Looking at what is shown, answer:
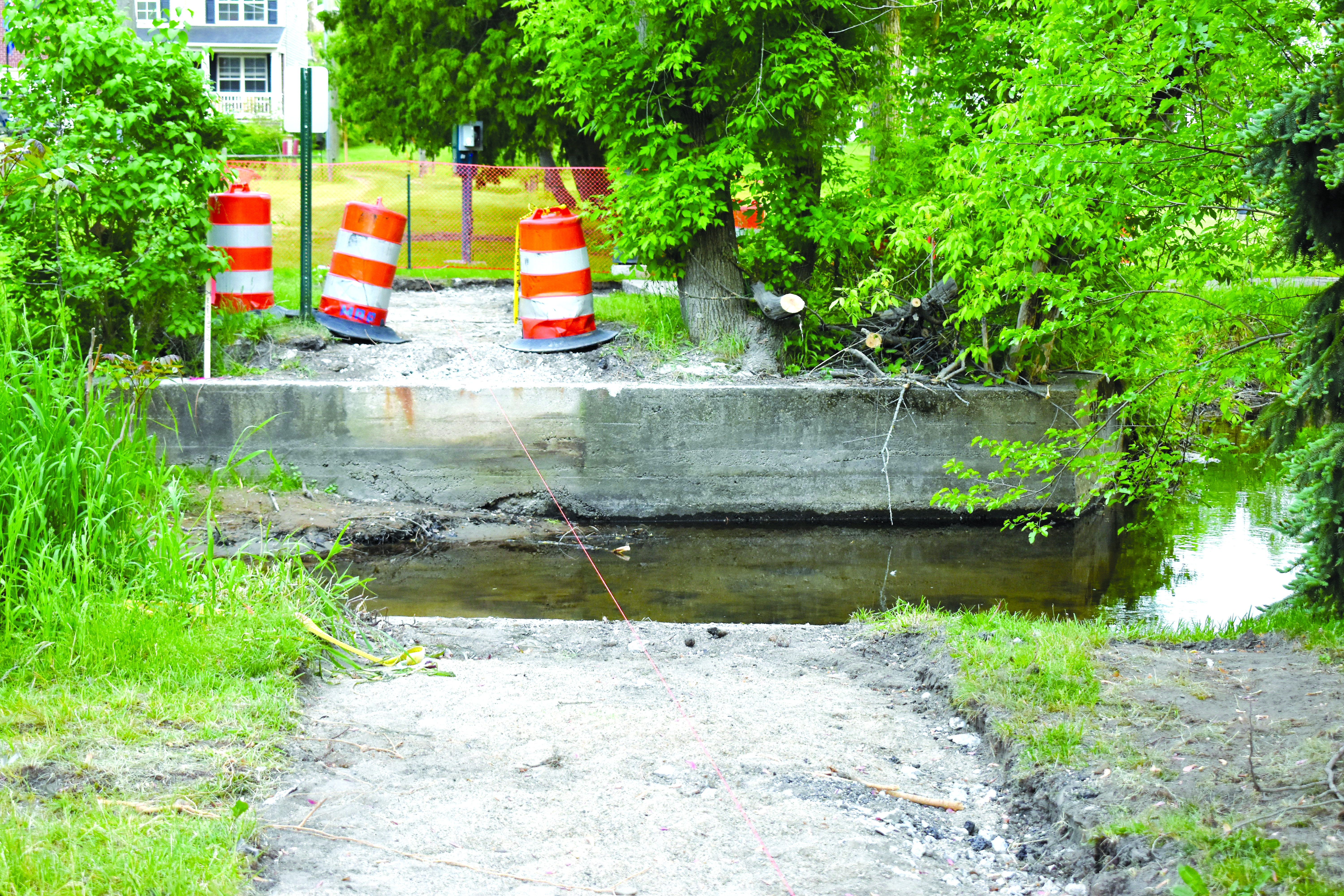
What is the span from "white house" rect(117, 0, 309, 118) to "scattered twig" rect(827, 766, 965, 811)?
37183 mm

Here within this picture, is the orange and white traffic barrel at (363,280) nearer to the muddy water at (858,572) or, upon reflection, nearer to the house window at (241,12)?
→ the muddy water at (858,572)

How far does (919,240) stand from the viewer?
8484mm

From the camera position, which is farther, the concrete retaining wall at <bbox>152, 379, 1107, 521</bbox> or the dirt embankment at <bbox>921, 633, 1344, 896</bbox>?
the concrete retaining wall at <bbox>152, 379, 1107, 521</bbox>

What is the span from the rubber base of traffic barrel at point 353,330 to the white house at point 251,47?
2883cm

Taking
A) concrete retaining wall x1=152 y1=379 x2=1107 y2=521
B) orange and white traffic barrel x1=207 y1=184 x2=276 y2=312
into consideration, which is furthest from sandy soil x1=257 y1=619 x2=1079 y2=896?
orange and white traffic barrel x1=207 y1=184 x2=276 y2=312

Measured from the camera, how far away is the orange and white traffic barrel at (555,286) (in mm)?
10562

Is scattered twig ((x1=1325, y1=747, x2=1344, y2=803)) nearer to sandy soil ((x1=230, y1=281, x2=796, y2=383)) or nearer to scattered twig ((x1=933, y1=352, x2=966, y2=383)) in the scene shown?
scattered twig ((x1=933, y1=352, x2=966, y2=383))

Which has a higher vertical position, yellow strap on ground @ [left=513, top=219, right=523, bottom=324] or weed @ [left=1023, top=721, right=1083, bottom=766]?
yellow strap on ground @ [left=513, top=219, right=523, bottom=324]

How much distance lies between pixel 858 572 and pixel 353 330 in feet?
17.8

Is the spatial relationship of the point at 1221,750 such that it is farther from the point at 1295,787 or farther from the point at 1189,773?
the point at 1295,787

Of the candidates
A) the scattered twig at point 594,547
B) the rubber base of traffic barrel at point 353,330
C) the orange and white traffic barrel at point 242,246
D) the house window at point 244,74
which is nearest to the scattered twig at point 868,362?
the scattered twig at point 594,547

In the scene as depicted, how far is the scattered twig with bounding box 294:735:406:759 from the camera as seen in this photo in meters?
4.03

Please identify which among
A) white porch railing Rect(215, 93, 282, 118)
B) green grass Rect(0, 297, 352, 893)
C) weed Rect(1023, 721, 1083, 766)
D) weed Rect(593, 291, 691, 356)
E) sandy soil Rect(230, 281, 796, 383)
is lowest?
weed Rect(1023, 721, 1083, 766)

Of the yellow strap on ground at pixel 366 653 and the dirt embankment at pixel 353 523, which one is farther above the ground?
the yellow strap on ground at pixel 366 653
